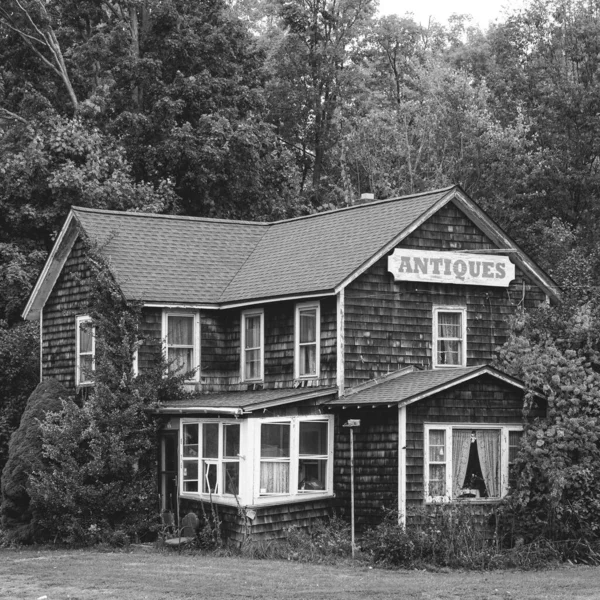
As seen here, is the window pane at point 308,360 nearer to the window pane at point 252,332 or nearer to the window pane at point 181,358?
the window pane at point 252,332

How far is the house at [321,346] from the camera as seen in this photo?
29500 millimetres

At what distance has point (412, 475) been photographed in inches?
1142

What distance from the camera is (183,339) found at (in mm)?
34688

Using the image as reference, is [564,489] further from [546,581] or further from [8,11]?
[8,11]

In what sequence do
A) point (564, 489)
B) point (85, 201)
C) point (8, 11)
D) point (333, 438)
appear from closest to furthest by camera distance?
1. point (564, 489)
2. point (333, 438)
3. point (85, 201)
4. point (8, 11)

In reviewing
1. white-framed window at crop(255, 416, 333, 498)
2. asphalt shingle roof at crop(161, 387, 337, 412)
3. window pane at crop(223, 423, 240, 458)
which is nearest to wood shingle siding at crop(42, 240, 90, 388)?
asphalt shingle roof at crop(161, 387, 337, 412)

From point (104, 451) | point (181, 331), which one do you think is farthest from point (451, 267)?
point (104, 451)

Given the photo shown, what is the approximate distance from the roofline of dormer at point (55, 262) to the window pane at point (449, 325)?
33.1 feet

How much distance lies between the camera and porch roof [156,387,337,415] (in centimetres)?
2956

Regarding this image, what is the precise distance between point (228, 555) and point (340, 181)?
3453 centimetres

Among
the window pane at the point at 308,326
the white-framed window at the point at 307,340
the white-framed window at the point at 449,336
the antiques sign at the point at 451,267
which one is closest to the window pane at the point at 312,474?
the white-framed window at the point at 307,340

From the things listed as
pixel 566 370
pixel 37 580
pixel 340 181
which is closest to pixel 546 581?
pixel 566 370

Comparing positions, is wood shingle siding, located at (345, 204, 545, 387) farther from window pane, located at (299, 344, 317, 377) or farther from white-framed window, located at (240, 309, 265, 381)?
white-framed window, located at (240, 309, 265, 381)

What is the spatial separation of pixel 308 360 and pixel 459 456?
16.0ft
